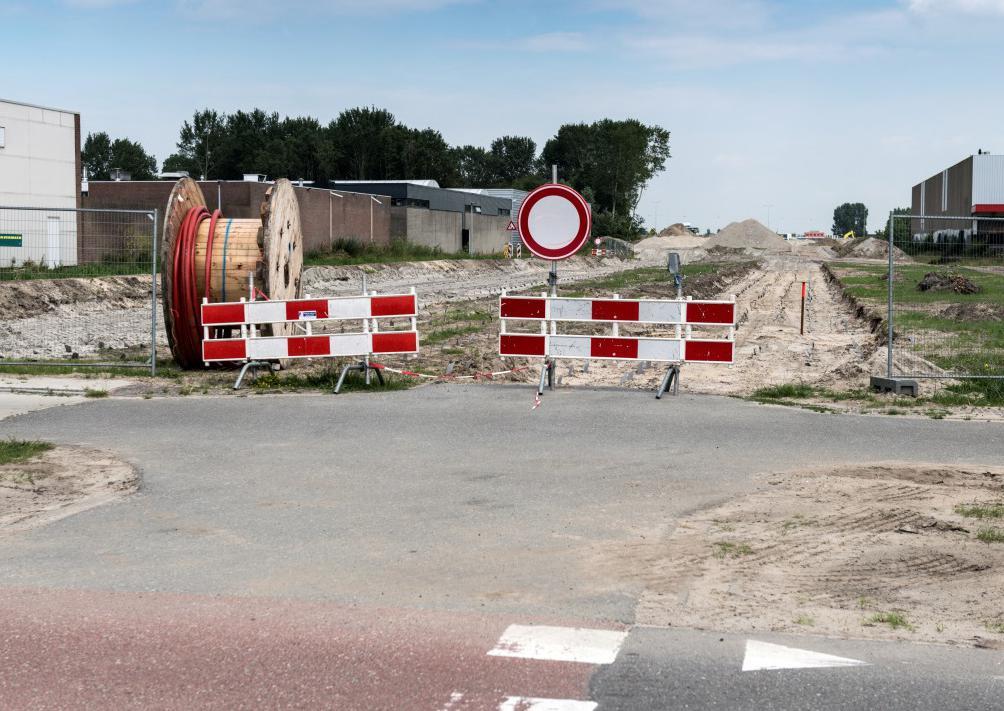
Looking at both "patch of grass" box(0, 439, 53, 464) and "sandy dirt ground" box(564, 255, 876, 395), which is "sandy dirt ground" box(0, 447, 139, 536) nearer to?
"patch of grass" box(0, 439, 53, 464)

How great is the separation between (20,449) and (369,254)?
51755 mm

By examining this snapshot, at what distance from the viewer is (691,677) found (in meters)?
4.91

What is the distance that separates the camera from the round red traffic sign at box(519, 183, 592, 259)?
13852mm

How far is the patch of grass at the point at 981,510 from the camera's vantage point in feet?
24.8

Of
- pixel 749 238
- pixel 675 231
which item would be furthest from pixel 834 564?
pixel 675 231

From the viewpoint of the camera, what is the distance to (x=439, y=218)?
79.1 metres

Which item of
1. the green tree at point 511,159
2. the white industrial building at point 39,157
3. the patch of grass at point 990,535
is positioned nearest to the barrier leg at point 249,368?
the patch of grass at point 990,535

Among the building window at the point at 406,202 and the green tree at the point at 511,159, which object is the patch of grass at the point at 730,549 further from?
the green tree at the point at 511,159

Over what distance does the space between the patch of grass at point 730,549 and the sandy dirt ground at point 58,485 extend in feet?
14.9

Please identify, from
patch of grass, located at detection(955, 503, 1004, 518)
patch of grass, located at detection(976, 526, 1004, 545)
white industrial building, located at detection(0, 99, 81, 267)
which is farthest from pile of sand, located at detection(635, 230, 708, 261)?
patch of grass, located at detection(976, 526, 1004, 545)

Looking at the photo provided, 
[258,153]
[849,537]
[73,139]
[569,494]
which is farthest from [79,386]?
[258,153]

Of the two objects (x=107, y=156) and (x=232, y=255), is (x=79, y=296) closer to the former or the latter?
(x=232, y=255)

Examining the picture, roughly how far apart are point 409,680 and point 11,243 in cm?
1701

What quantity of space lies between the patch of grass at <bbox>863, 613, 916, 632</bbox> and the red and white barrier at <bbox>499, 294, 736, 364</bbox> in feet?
25.7
